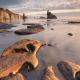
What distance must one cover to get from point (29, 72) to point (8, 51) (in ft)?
10.8

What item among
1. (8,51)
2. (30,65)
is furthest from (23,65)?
(8,51)

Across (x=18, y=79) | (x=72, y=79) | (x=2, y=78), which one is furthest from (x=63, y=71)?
(x=2, y=78)

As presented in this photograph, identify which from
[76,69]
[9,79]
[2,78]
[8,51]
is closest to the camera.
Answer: [9,79]

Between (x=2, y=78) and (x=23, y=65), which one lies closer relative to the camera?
(x=2, y=78)

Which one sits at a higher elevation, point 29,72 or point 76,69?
point 76,69

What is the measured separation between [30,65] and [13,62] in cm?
121

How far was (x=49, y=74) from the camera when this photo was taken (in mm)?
3955

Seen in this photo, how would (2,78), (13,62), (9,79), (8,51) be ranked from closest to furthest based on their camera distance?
(9,79) < (2,78) < (13,62) < (8,51)

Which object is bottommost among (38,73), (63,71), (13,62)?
(38,73)

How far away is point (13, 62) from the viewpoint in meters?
4.82

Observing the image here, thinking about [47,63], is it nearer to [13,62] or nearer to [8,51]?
[13,62]

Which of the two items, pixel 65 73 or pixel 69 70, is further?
pixel 69 70

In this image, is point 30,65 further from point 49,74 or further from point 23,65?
point 49,74

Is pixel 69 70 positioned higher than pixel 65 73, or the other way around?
pixel 69 70
